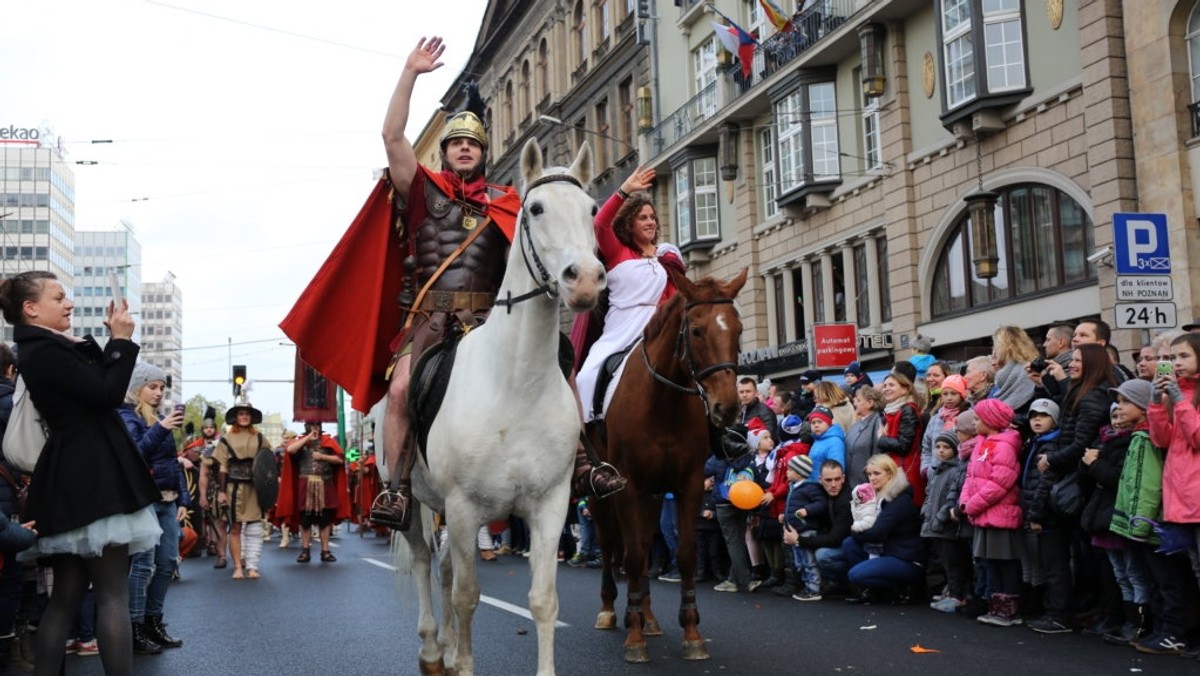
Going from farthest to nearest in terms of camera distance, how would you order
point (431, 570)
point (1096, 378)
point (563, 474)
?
1. point (1096, 378)
2. point (431, 570)
3. point (563, 474)

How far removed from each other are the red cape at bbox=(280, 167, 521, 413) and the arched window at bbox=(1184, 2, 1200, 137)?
15004mm

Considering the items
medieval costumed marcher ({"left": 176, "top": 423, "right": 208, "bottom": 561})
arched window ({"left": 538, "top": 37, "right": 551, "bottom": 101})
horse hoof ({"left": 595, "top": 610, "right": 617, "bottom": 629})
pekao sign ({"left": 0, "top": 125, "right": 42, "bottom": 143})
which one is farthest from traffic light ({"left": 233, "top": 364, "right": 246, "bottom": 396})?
pekao sign ({"left": 0, "top": 125, "right": 42, "bottom": 143})

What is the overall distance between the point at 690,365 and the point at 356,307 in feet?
6.98

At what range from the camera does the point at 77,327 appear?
5630 inches

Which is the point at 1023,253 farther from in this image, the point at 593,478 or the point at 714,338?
the point at 593,478

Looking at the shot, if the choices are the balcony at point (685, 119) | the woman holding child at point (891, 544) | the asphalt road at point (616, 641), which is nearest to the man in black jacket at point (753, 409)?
the asphalt road at point (616, 641)

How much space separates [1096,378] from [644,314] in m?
3.29

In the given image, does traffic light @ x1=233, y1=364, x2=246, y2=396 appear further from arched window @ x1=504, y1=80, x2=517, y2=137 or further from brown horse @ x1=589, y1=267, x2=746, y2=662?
brown horse @ x1=589, y1=267, x2=746, y2=662

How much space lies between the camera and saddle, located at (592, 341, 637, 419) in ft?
30.0

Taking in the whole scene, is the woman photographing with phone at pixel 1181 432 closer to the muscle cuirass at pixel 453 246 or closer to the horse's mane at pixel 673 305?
the horse's mane at pixel 673 305

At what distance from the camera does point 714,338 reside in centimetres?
764

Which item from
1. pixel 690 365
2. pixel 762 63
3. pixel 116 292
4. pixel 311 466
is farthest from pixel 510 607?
pixel 762 63

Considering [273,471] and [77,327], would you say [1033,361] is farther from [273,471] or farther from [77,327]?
[77,327]

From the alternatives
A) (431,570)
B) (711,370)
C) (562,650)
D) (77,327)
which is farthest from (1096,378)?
(77,327)
